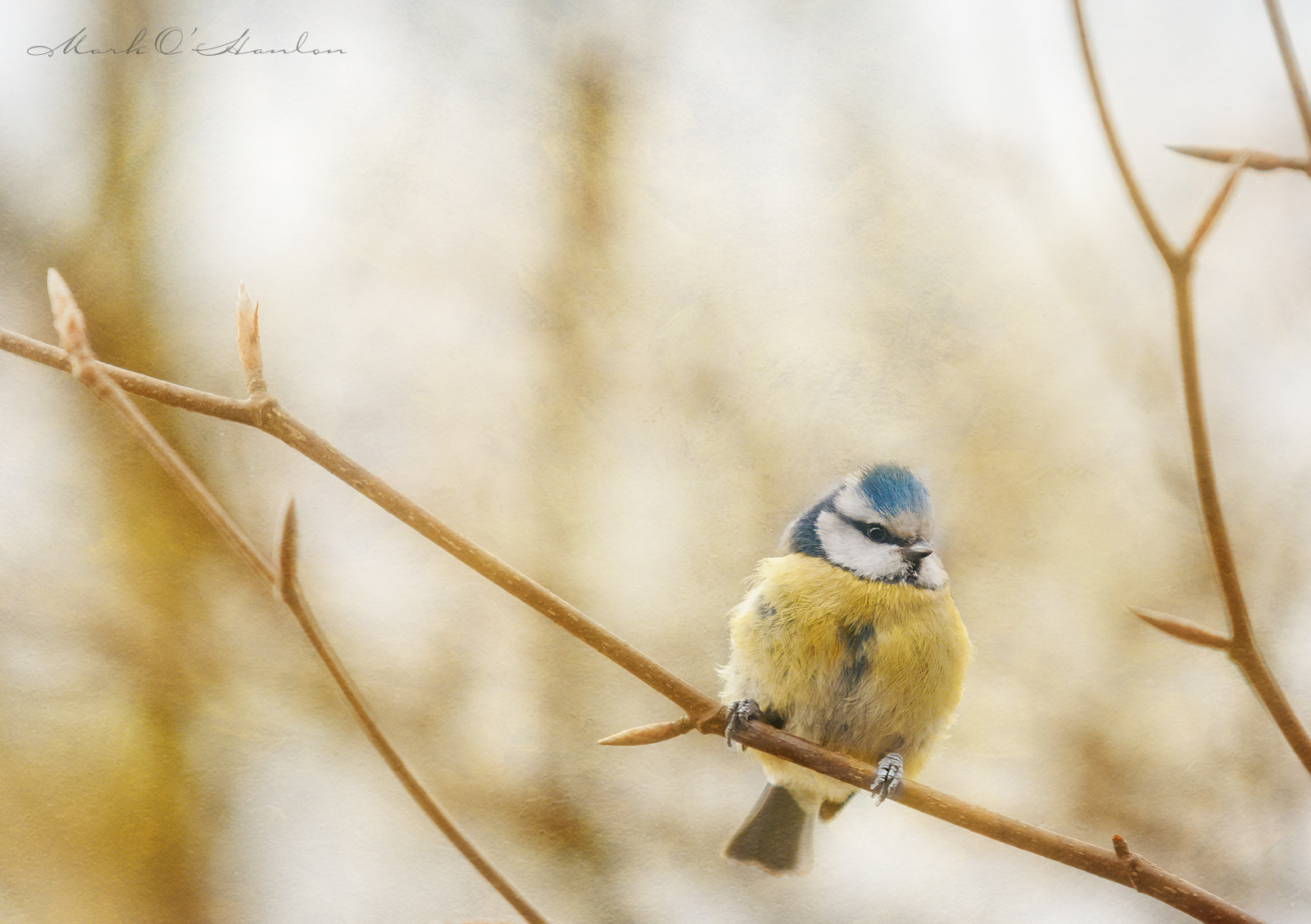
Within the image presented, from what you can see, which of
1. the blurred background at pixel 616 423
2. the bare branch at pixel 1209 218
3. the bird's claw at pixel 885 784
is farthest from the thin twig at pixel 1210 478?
the blurred background at pixel 616 423

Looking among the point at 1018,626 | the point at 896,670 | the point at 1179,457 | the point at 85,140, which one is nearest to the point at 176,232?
the point at 85,140

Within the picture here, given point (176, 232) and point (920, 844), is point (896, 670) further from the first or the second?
point (176, 232)

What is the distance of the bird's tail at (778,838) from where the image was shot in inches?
31.8

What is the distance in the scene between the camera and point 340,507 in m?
0.84

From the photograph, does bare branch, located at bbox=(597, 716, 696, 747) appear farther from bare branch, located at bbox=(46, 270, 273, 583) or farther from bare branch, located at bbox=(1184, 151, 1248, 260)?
bare branch, located at bbox=(1184, 151, 1248, 260)

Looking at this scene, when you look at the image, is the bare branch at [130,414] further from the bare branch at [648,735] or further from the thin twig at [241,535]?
the bare branch at [648,735]

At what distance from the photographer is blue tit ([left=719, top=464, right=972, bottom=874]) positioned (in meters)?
0.72

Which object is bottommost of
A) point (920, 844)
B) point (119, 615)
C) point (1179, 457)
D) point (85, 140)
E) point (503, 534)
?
point (920, 844)

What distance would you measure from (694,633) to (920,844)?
0.29 meters

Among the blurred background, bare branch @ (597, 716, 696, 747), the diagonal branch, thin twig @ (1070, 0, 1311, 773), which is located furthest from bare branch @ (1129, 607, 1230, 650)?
the blurred background

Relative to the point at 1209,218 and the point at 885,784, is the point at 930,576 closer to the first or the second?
the point at 885,784

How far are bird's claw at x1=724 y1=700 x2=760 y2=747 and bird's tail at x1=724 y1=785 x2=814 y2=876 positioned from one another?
0.38 ft

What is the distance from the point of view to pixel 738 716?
60 cm
